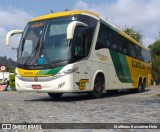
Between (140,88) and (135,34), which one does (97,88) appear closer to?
(140,88)

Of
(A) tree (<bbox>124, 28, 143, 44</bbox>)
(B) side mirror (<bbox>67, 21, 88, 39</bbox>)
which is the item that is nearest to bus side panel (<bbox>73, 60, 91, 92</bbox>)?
(B) side mirror (<bbox>67, 21, 88, 39</bbox>)

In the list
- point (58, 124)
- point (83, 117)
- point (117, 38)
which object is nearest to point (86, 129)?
point (58, 124)

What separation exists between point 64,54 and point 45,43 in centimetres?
94

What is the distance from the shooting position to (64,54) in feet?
39.8

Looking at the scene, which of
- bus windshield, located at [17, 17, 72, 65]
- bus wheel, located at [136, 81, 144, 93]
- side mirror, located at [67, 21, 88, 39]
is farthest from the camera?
bus wheel, located at [136, 81, 144, 93]

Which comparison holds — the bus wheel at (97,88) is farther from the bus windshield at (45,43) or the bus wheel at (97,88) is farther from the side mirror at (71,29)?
the side mirror at (71,29)

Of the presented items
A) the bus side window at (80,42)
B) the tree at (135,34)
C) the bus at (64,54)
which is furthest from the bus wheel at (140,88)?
the tree at (135,34)

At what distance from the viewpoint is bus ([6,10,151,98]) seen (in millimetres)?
12078

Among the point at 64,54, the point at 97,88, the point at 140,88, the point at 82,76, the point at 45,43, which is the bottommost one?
the point at 97,88

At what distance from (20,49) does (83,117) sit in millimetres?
5974

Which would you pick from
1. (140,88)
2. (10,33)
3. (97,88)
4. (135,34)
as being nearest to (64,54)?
(97,88)

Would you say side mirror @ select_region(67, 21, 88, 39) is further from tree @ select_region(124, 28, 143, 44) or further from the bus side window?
tree @ select_region(124, 28, 143, 44)

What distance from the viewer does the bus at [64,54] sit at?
12078 millimetres

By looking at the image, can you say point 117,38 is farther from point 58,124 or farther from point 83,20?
point 58,124
